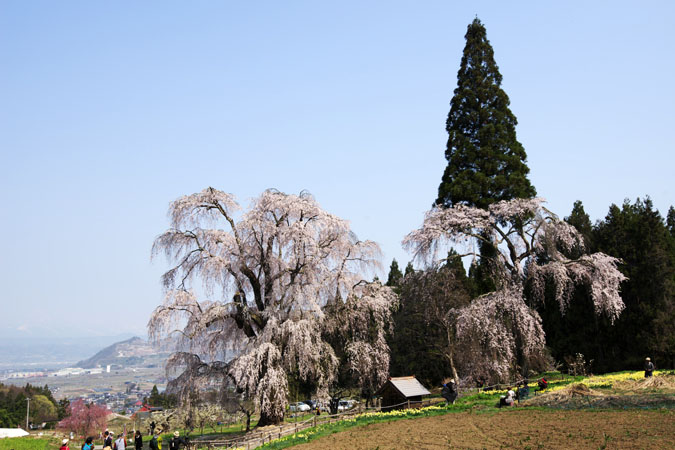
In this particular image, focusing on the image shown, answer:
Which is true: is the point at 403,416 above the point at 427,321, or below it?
below

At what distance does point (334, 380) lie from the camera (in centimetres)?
2909

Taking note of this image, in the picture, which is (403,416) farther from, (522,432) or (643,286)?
(643,286)

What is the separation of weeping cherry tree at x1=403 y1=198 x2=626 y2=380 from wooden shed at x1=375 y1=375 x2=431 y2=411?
3.81 metres

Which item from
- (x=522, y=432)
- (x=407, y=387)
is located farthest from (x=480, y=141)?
(x=522, y=432)

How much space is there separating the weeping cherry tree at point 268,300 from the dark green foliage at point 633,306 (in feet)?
41.7

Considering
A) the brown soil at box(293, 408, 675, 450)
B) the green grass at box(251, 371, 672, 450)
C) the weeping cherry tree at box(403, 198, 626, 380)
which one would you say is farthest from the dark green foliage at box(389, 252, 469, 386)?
the brown soil at box(293, 408, 675, 450)

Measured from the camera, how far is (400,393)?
27312 mm

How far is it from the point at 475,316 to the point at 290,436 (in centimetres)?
1174

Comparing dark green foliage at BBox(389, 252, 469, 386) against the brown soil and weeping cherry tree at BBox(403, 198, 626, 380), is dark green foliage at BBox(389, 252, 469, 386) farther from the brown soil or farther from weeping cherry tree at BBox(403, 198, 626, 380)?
the brown soil

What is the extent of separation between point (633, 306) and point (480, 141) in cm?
1550

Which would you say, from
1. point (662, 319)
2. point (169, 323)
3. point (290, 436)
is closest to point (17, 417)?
point (169, 323)

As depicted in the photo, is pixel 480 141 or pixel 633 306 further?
pixel 480 141

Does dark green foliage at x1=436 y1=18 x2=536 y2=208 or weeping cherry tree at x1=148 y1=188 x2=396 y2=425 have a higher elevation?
dark green foliage at x1=436 y1=18 x2=536 y2=208

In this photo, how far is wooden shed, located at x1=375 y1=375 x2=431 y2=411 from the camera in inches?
1071
